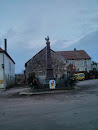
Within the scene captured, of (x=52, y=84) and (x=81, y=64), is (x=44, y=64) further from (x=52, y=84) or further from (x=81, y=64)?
(x=52, y=84)

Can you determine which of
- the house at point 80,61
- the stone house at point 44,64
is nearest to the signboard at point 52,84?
the stone house at point 44,64

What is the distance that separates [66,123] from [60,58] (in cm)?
3298

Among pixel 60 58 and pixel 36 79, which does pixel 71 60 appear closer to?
pixel 60 58

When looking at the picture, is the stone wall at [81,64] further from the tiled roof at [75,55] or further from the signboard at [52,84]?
the signboard at [52,84]

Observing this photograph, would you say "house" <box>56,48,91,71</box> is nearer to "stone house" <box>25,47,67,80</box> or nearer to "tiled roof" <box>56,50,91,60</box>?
"tiled roof" <box>56,50,91,60</box>

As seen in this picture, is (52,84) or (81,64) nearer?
(52,84)

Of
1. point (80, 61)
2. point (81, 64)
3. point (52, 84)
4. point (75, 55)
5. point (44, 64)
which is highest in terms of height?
point (75, 55)

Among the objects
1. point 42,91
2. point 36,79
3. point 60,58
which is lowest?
point 42,91

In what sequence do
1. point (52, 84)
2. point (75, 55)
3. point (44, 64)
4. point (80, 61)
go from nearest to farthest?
point (52, 84)
point (44, 64)
point (80, 61)
point (75, 55)

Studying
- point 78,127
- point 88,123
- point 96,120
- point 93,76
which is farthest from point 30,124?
point 93,76

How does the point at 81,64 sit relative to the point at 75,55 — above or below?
below

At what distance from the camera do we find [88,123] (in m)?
4.56

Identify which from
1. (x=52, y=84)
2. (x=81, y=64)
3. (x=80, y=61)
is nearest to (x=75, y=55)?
(x=80, y=61)

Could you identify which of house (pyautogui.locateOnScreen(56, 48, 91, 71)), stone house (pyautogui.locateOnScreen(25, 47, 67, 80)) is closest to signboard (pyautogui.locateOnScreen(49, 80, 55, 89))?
stone house (pyautogui.locateOnScreen(25, 47, 67, 80))
